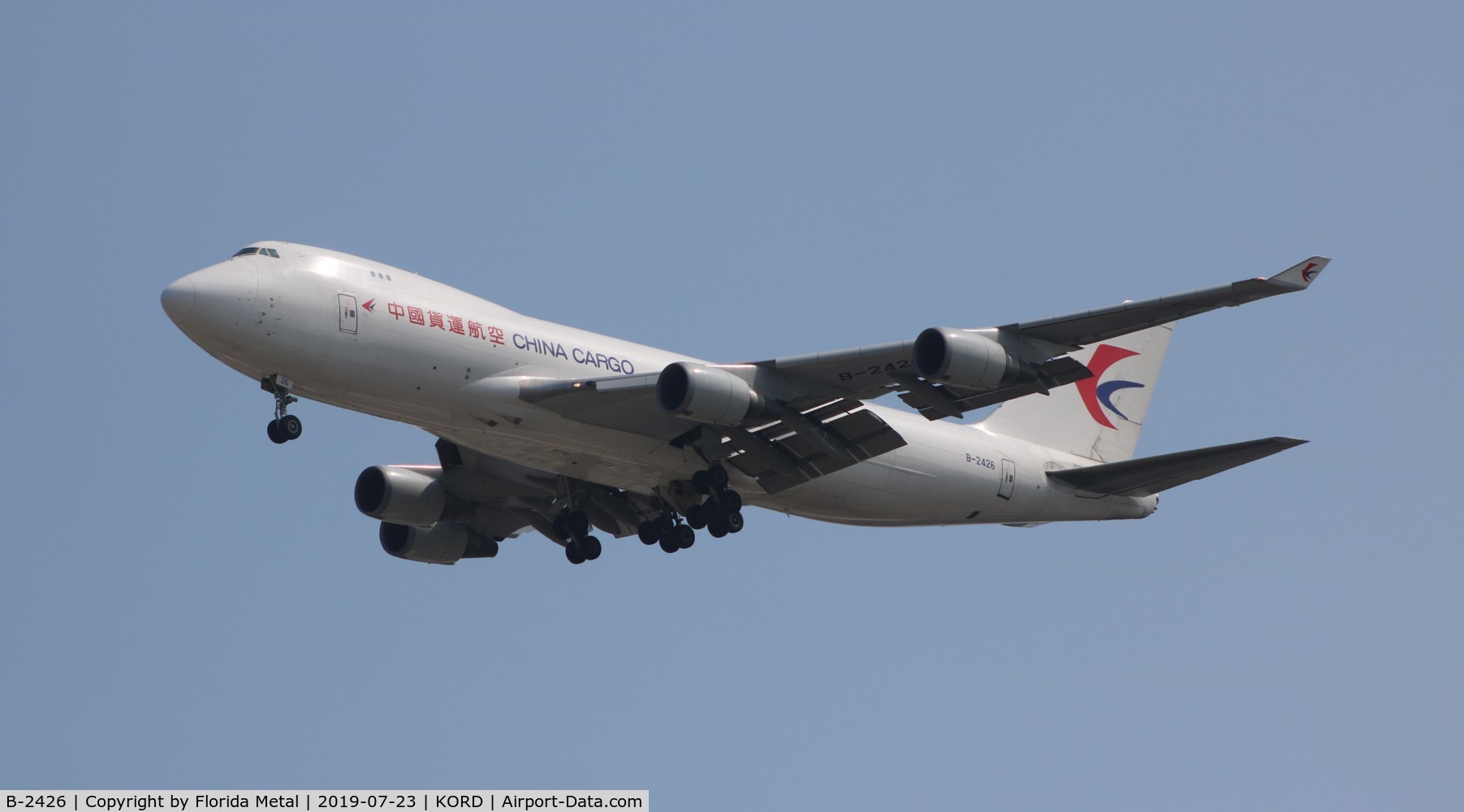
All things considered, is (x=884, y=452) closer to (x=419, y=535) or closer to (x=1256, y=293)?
(x=1256, y=293)

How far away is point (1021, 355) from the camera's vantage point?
2970cm

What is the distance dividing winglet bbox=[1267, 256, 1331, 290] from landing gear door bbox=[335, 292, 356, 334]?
15823 millimetres

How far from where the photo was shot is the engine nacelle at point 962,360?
28.8 metres

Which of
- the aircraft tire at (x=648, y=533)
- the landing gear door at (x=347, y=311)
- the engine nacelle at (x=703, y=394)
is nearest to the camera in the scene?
the landing gear door at (x=347, y=311)

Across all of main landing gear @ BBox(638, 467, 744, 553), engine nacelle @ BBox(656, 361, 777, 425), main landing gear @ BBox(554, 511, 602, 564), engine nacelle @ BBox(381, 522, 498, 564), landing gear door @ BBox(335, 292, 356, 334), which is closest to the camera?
landing gear door @ BBox(335, 292, 356, 334)

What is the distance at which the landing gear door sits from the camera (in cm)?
2964

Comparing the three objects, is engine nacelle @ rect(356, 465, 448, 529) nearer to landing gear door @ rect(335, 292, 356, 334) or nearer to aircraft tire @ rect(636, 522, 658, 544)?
aircraft tire @ rect(636, 522, 658, 544)

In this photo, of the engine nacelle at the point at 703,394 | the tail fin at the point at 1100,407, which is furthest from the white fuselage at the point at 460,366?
the tail fin at the point at 1100,407

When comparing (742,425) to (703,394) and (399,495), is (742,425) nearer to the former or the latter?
(703,394)

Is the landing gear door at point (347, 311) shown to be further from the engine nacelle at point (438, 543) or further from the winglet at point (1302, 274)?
the winglet at point (1302, 274)

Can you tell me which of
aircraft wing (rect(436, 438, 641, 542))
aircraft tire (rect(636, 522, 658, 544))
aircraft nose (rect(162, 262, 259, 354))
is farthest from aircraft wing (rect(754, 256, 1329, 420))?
aircraft nose (rect(162, 262, 259, 354))

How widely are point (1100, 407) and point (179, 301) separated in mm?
22698
